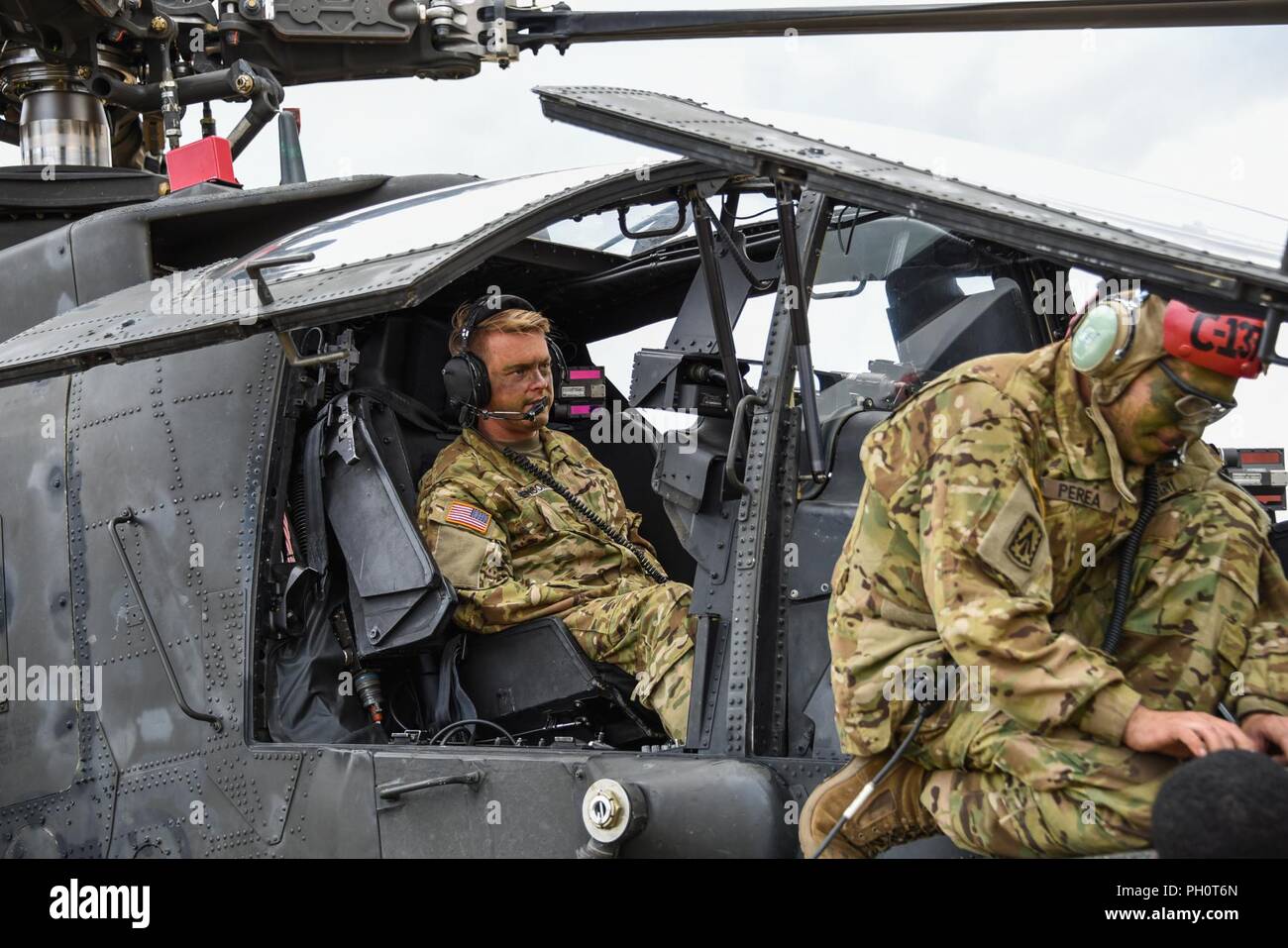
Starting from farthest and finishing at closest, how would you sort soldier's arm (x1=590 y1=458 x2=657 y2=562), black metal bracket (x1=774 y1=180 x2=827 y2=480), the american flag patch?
1. soldier's arm (x1=590 y1=458 x2=657 y2=562)
2. the american flag patch
3. black metal bracket (x1=774 y1=180 x2=827 y2=480)

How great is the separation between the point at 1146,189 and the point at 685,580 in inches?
102

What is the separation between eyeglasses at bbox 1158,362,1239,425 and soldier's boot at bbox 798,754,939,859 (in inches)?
33.0

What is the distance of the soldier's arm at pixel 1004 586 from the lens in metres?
2.72

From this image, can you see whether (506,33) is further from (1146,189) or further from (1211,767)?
(1211,767)

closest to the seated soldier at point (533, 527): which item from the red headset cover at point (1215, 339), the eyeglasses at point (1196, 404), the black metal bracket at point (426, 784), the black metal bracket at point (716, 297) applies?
the black metal bracket at point (426, 784)

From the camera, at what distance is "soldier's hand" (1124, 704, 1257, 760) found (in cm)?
258

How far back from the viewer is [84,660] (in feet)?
14.9

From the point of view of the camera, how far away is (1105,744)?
2.74m

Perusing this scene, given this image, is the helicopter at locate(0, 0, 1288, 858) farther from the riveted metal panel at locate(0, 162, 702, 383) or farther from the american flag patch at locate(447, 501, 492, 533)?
the american flag patch at locate(447, 501, 492, 533)

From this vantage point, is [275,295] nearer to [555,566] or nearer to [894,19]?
[555,566]

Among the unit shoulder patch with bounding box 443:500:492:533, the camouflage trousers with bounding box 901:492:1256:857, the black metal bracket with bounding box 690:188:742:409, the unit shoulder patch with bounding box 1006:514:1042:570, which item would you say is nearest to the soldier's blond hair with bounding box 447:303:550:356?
the unit shoulder patch with bounding box 443:500:492:533

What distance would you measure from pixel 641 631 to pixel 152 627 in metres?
1.35

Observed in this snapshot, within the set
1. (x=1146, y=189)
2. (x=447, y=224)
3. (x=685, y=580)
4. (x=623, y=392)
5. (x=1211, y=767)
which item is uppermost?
(x=1146, y=189)
